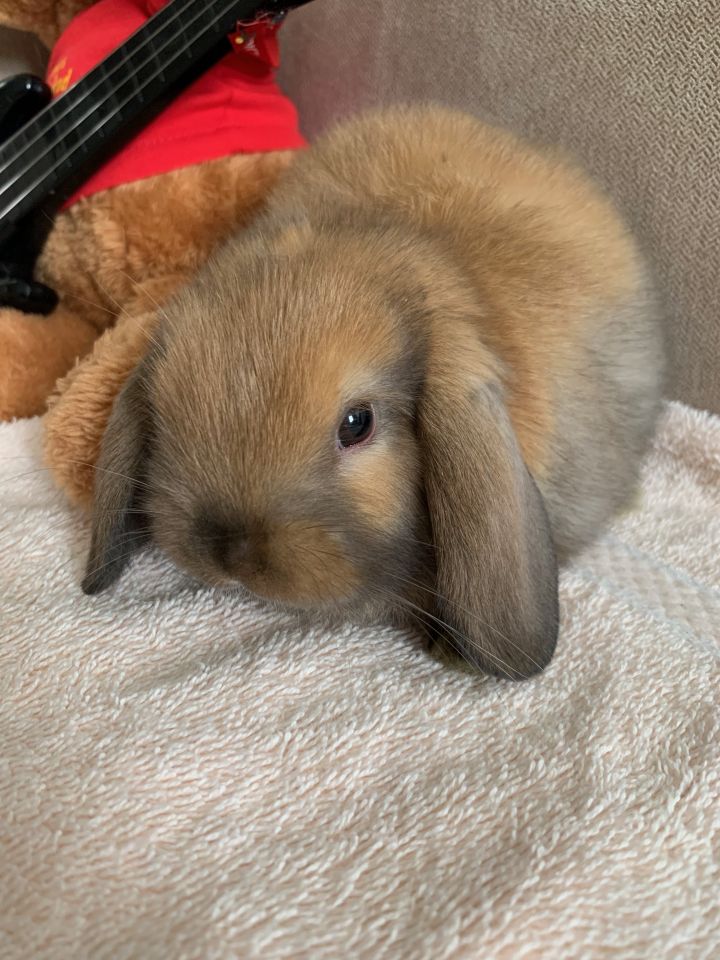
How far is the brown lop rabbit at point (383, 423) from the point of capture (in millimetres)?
893

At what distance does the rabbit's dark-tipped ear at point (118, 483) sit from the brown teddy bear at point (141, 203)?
12.3 inches

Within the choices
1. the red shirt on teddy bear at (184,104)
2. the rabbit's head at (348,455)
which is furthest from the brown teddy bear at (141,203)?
the rabbit's head at (348,455)

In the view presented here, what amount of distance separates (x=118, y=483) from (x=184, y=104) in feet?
2.47

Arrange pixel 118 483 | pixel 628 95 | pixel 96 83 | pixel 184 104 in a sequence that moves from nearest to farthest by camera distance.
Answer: pixel 118 483
pixel 96 83
pixel 184 104
pixel 628 95

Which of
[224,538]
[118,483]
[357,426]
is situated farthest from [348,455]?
[118,483]

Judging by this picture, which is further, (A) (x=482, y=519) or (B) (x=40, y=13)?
(B) (x=40, y=13)

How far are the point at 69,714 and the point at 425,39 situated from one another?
5.36ft

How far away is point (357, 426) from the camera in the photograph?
930 millimetres

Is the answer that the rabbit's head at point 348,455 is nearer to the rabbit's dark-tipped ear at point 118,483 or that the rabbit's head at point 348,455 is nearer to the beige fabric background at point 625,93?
the rabbit's dark-tipped ear at point 118,483

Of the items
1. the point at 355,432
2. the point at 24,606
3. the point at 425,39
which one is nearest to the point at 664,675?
the point at 355,432

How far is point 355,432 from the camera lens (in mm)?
930

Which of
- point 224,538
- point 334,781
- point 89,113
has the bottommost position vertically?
point 334,781

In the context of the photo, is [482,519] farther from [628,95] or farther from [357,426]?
[628,95]

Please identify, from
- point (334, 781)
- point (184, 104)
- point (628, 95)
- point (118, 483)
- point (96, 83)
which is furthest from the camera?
→ point (628, 95)
